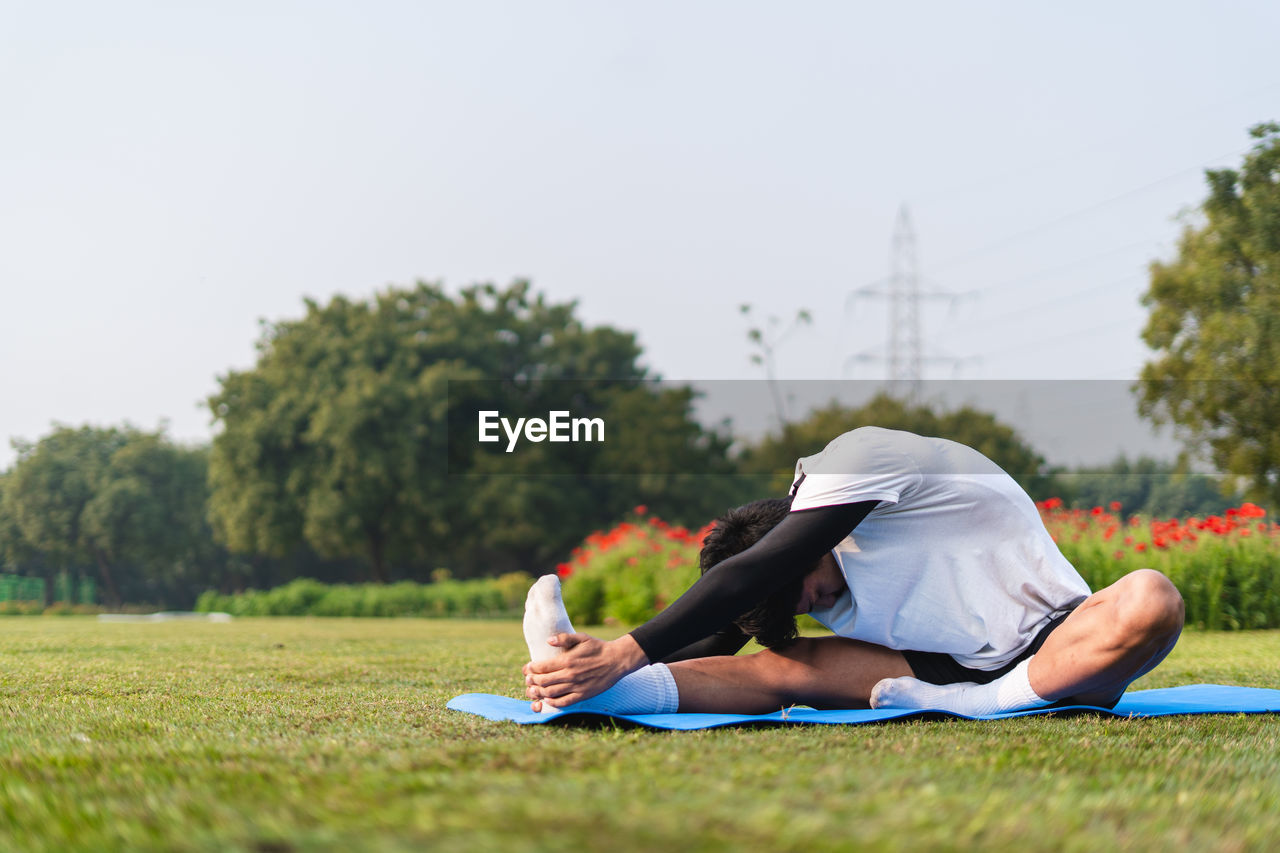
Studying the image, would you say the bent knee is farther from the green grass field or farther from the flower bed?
the flower bed

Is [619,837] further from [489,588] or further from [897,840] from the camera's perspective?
[489,588]

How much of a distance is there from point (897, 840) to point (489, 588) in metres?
20.9

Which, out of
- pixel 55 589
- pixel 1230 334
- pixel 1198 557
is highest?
pixel 1230 334

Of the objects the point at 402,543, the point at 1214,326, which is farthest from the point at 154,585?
the point at 1214,326

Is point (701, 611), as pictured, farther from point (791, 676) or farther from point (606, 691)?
point (791, 676)

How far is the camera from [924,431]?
85.8ft

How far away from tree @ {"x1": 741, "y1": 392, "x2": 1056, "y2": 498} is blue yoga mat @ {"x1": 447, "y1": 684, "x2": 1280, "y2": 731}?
2188cm

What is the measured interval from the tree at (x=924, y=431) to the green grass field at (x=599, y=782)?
905 inches

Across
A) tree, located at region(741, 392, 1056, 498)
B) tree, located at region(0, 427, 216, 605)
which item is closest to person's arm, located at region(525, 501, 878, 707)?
tree, located at region(741, 392, 1056, 498)

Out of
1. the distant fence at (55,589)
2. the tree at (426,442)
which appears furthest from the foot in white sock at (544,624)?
the distant fence at (55,589)

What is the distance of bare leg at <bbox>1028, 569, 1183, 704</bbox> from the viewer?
2521 millimetres

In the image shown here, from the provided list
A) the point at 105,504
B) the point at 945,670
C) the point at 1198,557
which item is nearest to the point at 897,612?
the point at 945,670

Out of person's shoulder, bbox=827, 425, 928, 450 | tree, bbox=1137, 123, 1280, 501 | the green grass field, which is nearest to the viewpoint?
the green grass field

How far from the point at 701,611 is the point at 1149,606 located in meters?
1.11
